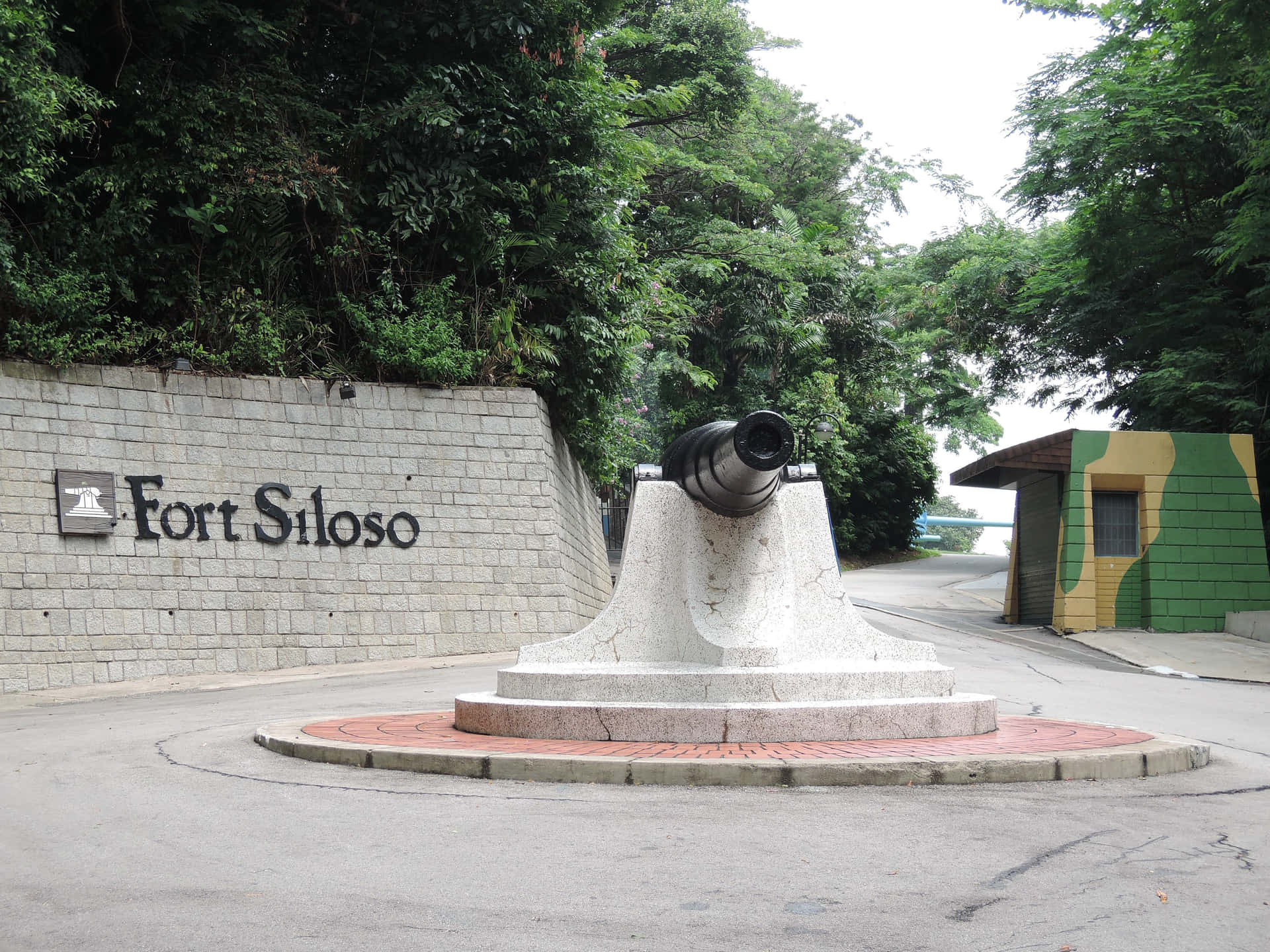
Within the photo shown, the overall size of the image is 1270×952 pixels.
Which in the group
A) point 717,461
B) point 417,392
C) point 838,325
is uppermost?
point 838,325

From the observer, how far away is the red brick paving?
5500 millimetres

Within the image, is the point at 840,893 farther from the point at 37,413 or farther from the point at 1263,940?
the point at 37,413

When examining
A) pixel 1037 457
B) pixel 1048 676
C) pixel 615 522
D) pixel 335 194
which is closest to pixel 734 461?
pixel 1048 676

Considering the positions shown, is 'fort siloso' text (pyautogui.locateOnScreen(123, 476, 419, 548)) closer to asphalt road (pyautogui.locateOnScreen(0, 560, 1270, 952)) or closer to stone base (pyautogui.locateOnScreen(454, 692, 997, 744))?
asphalt road (pyautogui.locateOnScreen(0, 560, 1270, 952))

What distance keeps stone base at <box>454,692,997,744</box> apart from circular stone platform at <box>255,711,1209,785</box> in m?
0.05

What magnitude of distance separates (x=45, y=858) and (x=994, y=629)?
1718cm

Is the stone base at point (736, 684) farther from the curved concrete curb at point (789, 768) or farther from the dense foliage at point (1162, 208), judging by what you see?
the dense foliage at point (1162, 208)

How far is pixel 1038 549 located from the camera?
65.8ft

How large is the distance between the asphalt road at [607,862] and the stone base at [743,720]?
0.79m

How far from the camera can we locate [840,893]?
138 inches

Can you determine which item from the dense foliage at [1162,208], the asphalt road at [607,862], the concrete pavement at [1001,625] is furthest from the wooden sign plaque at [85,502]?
the dense foliage at [1162,208]

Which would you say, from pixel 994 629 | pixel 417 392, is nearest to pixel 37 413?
pixel 417 392

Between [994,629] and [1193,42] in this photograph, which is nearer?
[1193,42]

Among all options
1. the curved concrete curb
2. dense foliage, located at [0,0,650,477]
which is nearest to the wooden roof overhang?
dense foliage, located at [0,0,650,477]
